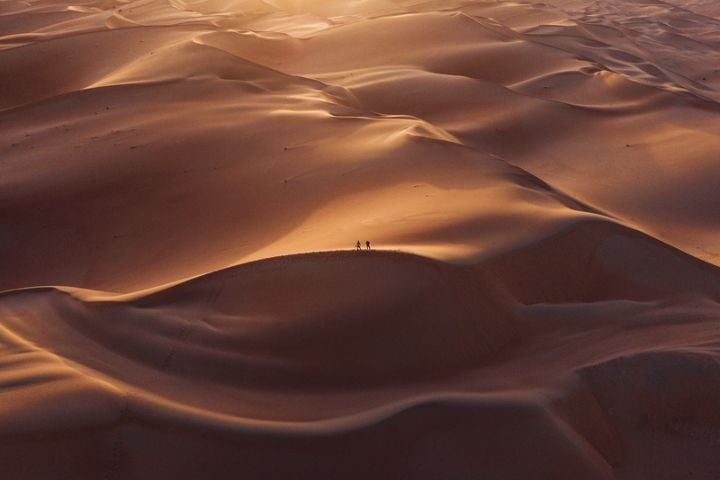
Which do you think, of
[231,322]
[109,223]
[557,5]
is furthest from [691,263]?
[557,5]

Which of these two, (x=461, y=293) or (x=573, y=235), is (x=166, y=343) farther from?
(x=573, y=235)

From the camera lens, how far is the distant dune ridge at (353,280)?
5.03 feet

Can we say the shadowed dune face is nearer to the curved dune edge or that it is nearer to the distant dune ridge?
the distant dune ridge

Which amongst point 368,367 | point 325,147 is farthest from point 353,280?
point 325,147

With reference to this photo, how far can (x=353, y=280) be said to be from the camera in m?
1.96

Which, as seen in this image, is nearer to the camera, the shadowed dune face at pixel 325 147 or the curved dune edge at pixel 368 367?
the curved dune edge at pixel 368 367

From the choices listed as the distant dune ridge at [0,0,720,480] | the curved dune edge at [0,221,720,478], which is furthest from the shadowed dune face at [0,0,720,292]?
the curved dune edge at [0,221,720,478]

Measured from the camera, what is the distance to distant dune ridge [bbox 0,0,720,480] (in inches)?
60.4

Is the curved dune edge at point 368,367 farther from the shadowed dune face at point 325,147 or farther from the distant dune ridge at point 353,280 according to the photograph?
the shadowed dune face at point 325,147

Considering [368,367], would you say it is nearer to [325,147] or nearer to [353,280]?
[353,280]

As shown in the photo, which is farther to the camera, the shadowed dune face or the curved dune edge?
the shadowed dune face

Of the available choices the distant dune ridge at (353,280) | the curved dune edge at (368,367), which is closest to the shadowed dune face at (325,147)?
the distant dune ridge at (353,280)

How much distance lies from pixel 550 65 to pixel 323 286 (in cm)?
377

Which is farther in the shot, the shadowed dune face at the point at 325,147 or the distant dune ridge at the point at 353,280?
the shadowed dune face at the point at 325,147
